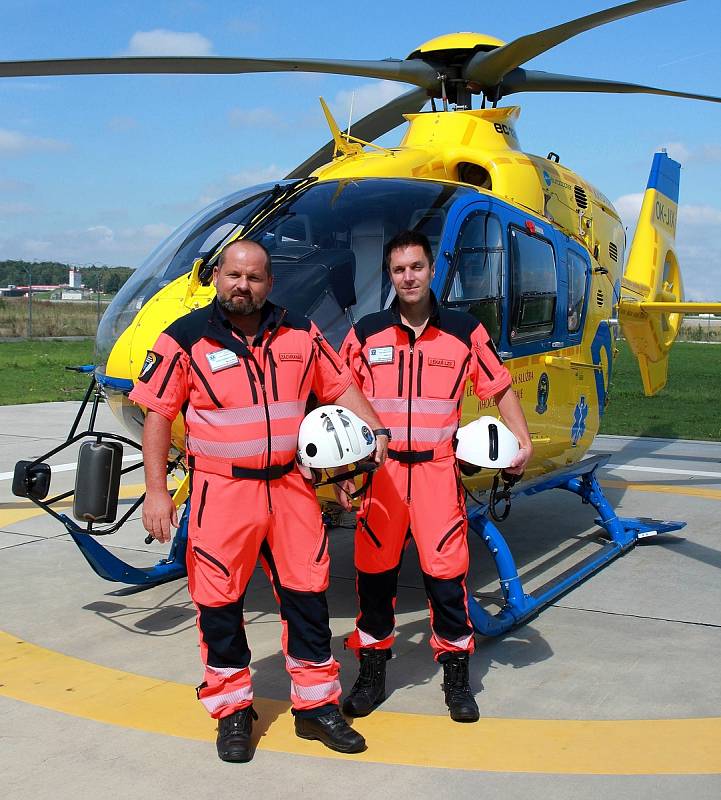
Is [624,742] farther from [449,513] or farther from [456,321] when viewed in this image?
[456,321]

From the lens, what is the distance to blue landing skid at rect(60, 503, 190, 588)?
4637 millimetres

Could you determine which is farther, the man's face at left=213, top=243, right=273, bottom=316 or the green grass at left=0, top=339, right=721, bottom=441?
the green grass at left=0, top=339, right=721, bottom=441

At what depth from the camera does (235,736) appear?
130 inches

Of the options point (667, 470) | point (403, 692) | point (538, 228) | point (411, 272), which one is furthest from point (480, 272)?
point (667, 470)

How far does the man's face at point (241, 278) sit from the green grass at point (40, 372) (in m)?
8.01

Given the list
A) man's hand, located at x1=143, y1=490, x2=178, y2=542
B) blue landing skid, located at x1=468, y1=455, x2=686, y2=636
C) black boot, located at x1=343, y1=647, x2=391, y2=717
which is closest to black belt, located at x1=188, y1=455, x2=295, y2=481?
man's hand, located at x1=143, y1=490, x2=178, y2=542

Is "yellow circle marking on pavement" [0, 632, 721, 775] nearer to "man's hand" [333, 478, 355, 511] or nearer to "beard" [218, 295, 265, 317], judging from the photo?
"man's hand" [333, 478, 355, 511]

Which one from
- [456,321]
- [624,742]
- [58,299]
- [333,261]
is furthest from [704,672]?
[58,299]

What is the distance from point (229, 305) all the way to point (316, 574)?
0.98 metres

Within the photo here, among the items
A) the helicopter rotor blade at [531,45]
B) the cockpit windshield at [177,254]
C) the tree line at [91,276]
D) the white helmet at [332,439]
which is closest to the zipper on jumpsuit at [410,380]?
the white helmet at [332,439]

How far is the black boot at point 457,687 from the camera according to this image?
366 centimetres

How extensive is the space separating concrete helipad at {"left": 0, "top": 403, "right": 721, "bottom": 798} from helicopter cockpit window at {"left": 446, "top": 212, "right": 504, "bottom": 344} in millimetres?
1548

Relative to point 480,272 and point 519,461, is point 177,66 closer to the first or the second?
point 480,272

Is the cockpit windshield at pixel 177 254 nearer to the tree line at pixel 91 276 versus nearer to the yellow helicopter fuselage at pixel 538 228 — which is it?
the yellow helicopter fuselage at pixel 538 228
